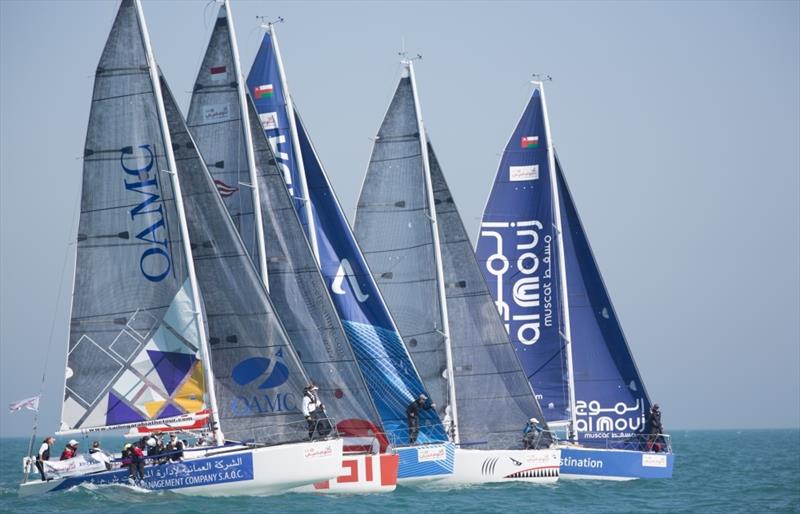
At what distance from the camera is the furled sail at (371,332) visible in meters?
30.8

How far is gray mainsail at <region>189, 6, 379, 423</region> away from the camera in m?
28.5

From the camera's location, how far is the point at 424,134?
109 feet

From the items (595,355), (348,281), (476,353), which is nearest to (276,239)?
(348,281)

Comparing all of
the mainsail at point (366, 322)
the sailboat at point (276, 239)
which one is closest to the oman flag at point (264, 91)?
the sailboat at point (276, 239)

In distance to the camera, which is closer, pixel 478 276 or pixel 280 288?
pixel 280 288

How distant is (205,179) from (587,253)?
45.4 ft

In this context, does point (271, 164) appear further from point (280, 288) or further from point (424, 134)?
point (424, 134)

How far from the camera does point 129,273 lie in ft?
84.3

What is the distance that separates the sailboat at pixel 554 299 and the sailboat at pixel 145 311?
1159 cm

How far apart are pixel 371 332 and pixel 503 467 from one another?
4.51 m

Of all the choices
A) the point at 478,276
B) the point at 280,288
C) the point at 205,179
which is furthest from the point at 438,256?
the point at 205,179

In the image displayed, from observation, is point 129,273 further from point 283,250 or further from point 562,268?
point 562,268

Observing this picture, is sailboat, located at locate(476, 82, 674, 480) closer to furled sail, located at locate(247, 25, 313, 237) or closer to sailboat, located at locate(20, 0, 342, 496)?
furled sail, located at locate(247, 25, 313, 237)

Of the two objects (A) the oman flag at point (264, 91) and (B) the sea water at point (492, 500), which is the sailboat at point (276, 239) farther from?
(A) the oman flag at point (264, 91)
